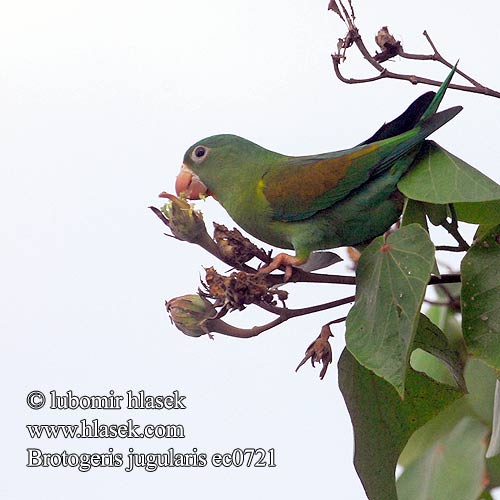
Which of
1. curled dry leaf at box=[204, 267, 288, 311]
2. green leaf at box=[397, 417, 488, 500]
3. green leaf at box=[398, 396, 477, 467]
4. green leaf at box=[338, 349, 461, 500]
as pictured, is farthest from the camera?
green leaf at box=[398, 396, 477, 467]

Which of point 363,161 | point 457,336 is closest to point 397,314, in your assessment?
point 363,161

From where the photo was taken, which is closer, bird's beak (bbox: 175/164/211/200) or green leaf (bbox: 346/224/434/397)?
green leaf (bbox: 346/224/434/397)

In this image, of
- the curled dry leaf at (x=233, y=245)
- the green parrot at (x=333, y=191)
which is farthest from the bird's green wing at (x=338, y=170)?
the curled dry leaf at (x=233, y=245)

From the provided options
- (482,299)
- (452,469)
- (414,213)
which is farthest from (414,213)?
(452,469)

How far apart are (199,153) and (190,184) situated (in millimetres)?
56

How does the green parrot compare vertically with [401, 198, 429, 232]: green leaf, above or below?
above

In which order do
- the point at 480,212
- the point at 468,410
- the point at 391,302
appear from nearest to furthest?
the point at 391,302
the point at 480,212
the point at 468,410

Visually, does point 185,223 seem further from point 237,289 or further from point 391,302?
point 391,302

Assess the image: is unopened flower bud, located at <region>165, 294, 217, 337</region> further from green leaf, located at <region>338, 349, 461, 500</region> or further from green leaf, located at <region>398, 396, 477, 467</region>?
green leaf, located at <region>398, 396, 477, 467</region>

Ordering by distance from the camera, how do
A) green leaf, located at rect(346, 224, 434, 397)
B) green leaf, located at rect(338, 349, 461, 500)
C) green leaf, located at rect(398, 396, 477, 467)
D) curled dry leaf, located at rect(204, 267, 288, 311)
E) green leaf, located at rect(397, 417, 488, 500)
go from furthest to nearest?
green leaf, located at rect(398, 396, 477, 467)
green leaf, located at rect(397, 417, 488, 500)
green leaf, located at rect(338, 349, 461, 500)
curled dry leaf, located at rect(204, 267, 288, 311)
green leaf, located at rect(346, 224, 434, 397)

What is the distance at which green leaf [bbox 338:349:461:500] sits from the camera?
45.7 inches

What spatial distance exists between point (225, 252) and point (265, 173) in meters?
0.33

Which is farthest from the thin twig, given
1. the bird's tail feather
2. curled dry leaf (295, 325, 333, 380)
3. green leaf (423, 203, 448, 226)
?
curled dry leaf (295, 325, 333, 380)

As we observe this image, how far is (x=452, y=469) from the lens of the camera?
52.4 inches
